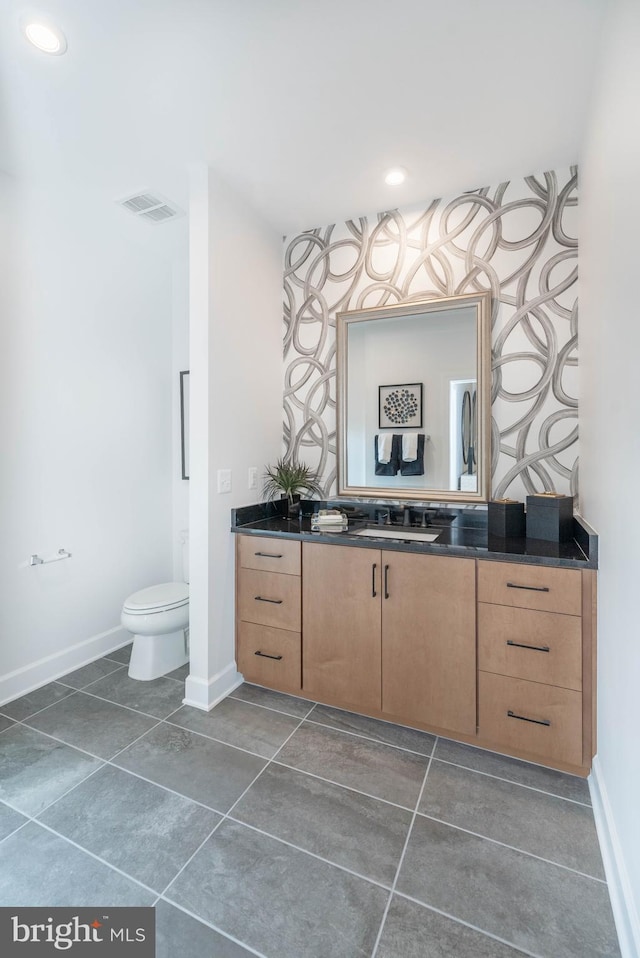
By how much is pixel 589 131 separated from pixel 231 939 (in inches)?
117

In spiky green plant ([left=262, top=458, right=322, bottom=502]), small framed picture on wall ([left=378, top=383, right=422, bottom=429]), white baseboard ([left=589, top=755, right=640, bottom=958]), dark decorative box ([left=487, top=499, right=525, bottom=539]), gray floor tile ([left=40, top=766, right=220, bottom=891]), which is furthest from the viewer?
spiky green plant ([left=262, top=458, right=322, bottom=502])

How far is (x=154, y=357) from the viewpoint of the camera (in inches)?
121

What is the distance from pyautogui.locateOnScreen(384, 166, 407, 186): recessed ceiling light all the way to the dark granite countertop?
172 cm

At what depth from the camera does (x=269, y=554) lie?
2248 mm

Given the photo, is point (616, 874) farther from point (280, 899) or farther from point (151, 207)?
point (151, 207)

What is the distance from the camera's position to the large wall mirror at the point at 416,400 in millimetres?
2303

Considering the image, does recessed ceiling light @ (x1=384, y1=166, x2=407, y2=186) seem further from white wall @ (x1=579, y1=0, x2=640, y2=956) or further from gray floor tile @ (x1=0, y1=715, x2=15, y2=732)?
gray floor tile @ (x1=0, y1=715, x2=15, y2=732)

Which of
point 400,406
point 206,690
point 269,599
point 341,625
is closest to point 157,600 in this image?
point 206,690

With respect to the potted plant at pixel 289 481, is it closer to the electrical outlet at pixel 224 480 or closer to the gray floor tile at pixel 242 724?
the electrical outlet at pixel 224 480

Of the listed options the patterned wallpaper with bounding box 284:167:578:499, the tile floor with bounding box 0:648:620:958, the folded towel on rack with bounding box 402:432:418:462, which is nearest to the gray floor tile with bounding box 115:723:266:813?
the tile floor with bounding box 0:648:620:958

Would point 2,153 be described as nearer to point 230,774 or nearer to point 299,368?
point 299,368

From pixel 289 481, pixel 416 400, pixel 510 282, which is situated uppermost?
pixel 510 282

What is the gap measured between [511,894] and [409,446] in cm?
184

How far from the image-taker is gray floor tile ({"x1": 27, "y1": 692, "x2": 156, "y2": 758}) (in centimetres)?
189
